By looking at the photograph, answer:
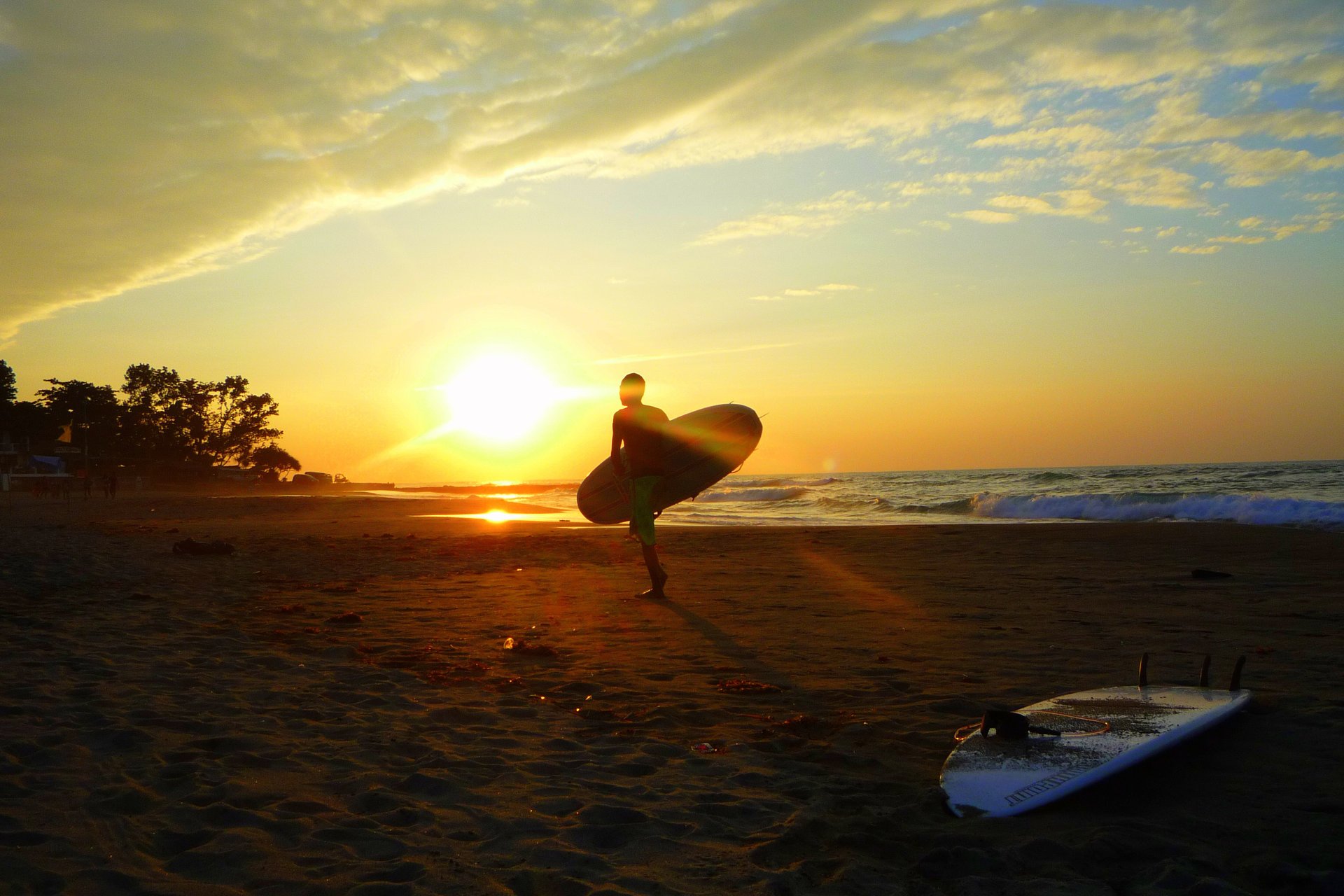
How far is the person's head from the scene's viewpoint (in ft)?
25.3

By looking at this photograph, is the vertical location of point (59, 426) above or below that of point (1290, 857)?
above

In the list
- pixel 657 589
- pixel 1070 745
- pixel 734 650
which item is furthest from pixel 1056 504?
pixel 1070 745

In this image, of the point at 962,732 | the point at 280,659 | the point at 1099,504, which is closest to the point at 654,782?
the point at 962,732

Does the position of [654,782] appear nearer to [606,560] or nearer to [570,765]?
[570,765]

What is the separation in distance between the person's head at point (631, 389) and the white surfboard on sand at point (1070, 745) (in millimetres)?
4743

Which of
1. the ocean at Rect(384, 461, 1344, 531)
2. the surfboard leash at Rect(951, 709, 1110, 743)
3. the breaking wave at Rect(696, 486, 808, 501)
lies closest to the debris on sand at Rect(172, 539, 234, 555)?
the surfboard leash at Rect(951, 709, 1110, 743)

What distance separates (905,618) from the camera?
21.5ft

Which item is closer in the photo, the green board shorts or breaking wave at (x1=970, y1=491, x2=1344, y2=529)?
the green board shorts

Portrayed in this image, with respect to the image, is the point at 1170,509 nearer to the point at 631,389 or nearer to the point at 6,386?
the point at 631,389

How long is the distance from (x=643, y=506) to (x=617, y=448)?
604mm

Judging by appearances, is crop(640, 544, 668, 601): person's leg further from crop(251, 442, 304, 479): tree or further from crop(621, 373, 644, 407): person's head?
crop(251, 442, 304, 479): tree

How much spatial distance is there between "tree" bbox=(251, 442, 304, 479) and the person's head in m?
65.0

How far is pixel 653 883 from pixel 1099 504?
2066 cm

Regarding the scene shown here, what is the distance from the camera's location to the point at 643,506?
25.1 feet
